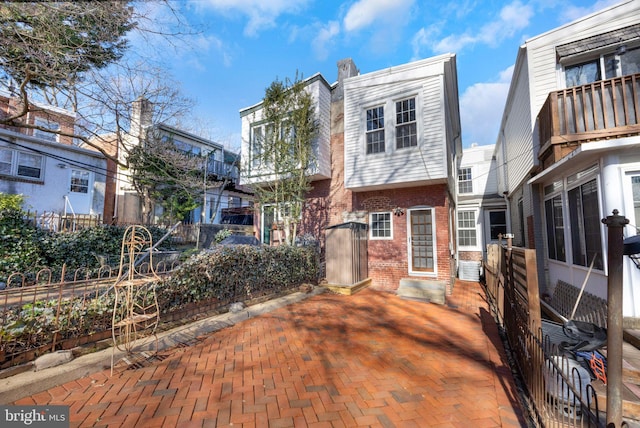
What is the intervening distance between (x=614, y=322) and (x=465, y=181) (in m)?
15.7

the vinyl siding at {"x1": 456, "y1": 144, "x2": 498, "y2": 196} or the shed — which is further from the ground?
the vinyl siding at {"x1": 456, "y1": 144, "x2": 498, "y2": 196}

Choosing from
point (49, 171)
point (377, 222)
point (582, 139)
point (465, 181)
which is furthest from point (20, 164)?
point (465, 181)

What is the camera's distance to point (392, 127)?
8891mm

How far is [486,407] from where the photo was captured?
2.70m

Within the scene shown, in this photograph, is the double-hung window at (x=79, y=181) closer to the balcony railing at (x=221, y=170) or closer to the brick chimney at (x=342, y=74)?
the balcony railing at (x=221, y=170)

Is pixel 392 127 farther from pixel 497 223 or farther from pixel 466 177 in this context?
pixel 466 177

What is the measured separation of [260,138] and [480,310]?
9433 millimetres

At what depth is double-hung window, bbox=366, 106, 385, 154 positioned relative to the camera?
9156 millimetres

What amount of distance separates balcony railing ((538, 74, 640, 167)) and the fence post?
5042mm

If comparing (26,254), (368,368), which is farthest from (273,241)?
(368,368)

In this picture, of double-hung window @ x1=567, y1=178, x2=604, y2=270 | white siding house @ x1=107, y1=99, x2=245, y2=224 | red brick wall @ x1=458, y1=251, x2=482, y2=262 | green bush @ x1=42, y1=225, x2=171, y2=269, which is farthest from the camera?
white siding house @ x1=107, y1=99, x2=245, y2=224

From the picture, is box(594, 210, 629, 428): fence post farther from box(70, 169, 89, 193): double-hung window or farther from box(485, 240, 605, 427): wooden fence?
box(70, 169, 89, 193): double-hung window

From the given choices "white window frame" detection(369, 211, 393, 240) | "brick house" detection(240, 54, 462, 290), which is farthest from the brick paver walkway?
"white window frame" detection(369, 211, 393, 240)

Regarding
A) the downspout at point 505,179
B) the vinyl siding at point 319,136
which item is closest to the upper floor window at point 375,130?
the vinyl siding at point 319,136
